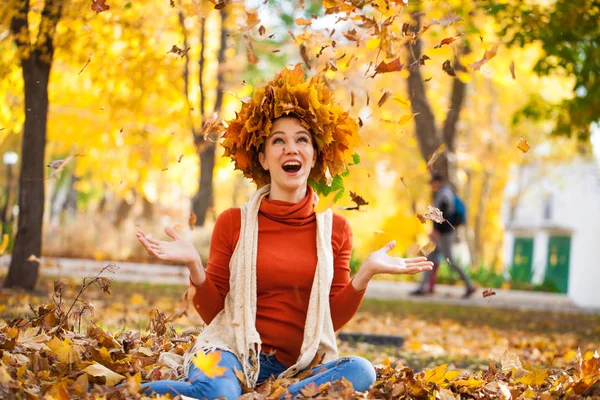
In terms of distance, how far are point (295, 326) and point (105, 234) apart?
14.8 metres

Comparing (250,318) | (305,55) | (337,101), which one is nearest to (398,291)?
(337,101)

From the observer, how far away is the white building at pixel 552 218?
87.0ft

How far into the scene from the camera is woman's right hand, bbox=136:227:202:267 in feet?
11.4

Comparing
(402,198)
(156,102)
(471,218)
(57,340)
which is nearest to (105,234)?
(156,102)

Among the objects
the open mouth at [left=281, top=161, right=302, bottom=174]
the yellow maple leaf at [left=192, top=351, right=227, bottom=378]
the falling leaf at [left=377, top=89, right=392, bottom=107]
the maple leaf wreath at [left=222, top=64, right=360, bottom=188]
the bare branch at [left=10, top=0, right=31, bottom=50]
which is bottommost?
the yellow maple leaf at [left=192, top=351, right=227, bottom=378]

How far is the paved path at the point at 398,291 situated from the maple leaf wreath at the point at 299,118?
9336 mm

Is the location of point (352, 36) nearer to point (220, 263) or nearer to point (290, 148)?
point (290, 148)

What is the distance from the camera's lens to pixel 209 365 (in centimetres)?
→ 343

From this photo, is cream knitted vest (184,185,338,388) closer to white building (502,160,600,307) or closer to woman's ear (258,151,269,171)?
woman's ear (258,151,269,171)

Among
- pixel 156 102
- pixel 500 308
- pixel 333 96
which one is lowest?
pixel 500 308

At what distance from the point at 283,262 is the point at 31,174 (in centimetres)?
604

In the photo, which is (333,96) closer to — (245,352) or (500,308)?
(245,352)

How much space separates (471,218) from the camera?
132 ft

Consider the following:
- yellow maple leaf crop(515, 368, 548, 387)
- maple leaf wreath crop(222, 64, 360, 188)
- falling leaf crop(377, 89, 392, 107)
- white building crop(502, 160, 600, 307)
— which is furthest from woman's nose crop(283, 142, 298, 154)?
white building crop(502, 160, 600, 307)
